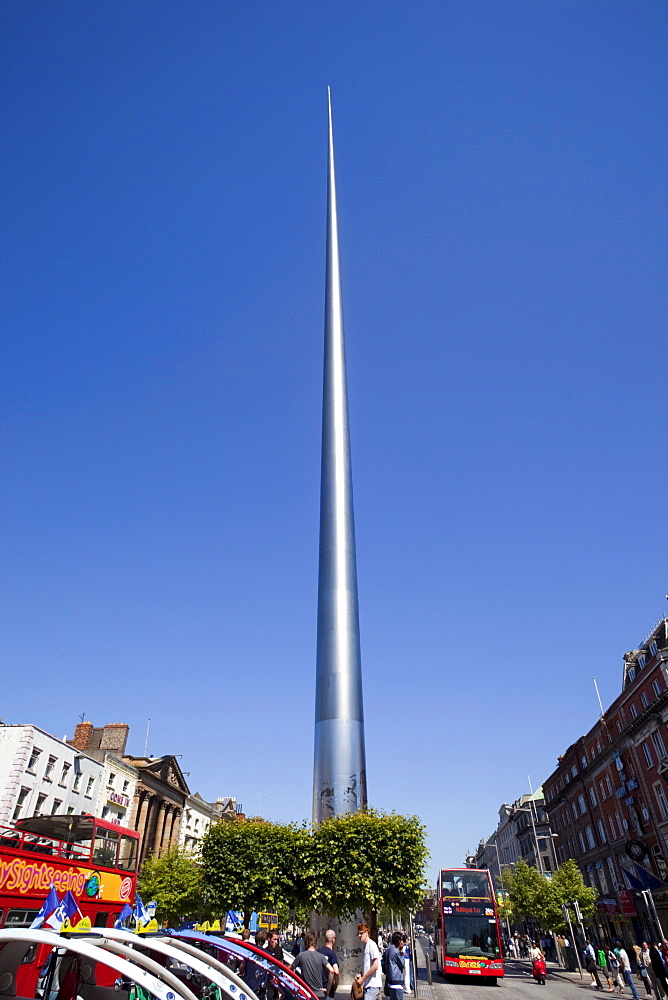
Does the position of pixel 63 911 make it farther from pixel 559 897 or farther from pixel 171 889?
pixel 559 897

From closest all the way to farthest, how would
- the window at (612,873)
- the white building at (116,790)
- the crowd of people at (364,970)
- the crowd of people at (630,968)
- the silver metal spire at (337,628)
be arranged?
the crowd of people at (364,970)
the crowd of people at (630,968)
the silver metal spire at (337,628)
the white building at (116,790)
the window at (612,873)

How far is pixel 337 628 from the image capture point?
132ft

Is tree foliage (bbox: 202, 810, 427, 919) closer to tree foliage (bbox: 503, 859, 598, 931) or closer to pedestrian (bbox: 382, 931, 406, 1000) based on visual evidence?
pedestrian (bbox: 382, 931, 406, 1000)

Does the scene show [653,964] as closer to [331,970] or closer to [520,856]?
[331,970]

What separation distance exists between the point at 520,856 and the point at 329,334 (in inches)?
4405

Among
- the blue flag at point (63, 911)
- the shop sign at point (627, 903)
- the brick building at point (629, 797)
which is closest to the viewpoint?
the blue flag at point (63, 911)

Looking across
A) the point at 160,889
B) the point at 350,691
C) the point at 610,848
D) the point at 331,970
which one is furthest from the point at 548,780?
the point at 331,970

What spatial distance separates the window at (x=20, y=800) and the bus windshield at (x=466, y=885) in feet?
91.8

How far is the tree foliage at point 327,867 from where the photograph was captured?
28.9m

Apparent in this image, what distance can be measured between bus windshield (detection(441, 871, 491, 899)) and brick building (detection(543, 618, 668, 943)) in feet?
43.9

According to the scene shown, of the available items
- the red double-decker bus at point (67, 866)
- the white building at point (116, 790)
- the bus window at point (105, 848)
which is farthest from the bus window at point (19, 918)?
the white building at point (116, 790)

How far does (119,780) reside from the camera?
198ft

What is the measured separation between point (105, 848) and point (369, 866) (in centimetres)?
1341

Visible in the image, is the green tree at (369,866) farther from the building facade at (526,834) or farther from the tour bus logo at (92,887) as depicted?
the building facade at (526,834)
